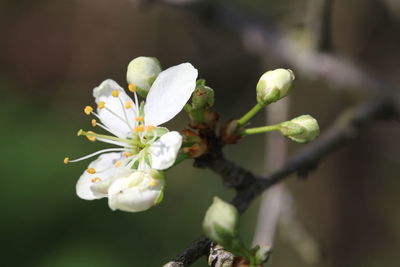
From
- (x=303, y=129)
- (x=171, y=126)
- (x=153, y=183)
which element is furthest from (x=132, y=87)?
(x=171, y=126)

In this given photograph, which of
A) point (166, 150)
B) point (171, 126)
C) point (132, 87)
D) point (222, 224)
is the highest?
point (132, 87)

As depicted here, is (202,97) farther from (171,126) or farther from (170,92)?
(171,126)

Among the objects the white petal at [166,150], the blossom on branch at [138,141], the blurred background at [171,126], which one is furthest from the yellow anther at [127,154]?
the blurred background at [171,126]

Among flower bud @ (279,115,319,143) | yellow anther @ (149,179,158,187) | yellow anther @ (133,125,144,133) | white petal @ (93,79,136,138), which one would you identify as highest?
white petal @ (93,79,136,138)

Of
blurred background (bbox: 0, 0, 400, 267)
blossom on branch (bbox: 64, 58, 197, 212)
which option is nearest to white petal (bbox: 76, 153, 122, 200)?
blossom on branch (bbox: 64, 58, 197, 212)

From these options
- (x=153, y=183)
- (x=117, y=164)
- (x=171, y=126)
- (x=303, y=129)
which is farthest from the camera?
(x=171, y=126)

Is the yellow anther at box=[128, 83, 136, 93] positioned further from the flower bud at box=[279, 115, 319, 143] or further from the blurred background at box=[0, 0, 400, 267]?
the blurred background at box=[0, 0, 400, 267]
